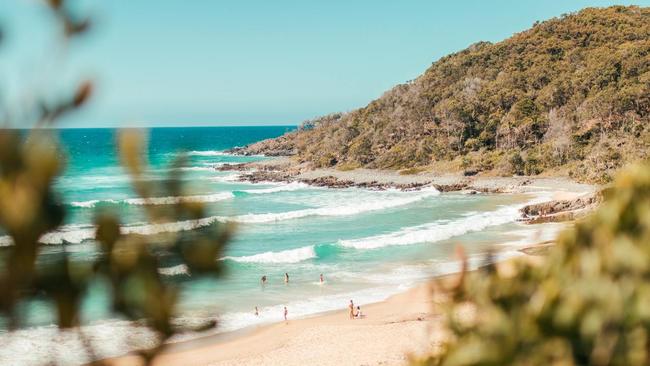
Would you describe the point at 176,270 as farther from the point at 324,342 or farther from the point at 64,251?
the point at 324,342

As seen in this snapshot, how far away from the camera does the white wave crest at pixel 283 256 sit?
27.9 meters

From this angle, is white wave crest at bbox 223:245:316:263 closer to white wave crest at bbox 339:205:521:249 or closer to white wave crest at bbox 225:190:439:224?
white wave crest at bbox 339:205:521:249

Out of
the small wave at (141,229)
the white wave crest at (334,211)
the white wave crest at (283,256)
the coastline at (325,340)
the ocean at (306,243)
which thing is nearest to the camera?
the small wave at (141,229)

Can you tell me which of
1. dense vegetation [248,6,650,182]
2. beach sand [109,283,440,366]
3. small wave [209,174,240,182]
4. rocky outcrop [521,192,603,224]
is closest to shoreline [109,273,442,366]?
beach sand [109,283,440,366]

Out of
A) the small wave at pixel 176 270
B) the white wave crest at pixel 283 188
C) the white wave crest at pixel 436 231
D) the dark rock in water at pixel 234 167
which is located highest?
the small wave at pixel 176 270

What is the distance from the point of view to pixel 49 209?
1.36 meters

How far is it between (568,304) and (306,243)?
99.6 feet

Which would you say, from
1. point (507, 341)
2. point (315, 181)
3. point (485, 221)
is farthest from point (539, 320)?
point (315, 181)

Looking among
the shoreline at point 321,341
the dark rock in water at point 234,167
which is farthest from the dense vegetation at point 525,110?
the shoreline at point 321,341

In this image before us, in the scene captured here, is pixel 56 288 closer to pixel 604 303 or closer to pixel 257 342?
pixel 604 303

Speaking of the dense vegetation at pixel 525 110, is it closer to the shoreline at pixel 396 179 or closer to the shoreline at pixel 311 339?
the shoreline at pixel 396 179

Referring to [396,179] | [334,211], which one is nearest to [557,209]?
[334,211]

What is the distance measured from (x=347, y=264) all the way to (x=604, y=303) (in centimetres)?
2545

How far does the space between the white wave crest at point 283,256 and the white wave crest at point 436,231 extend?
8.05 ft
